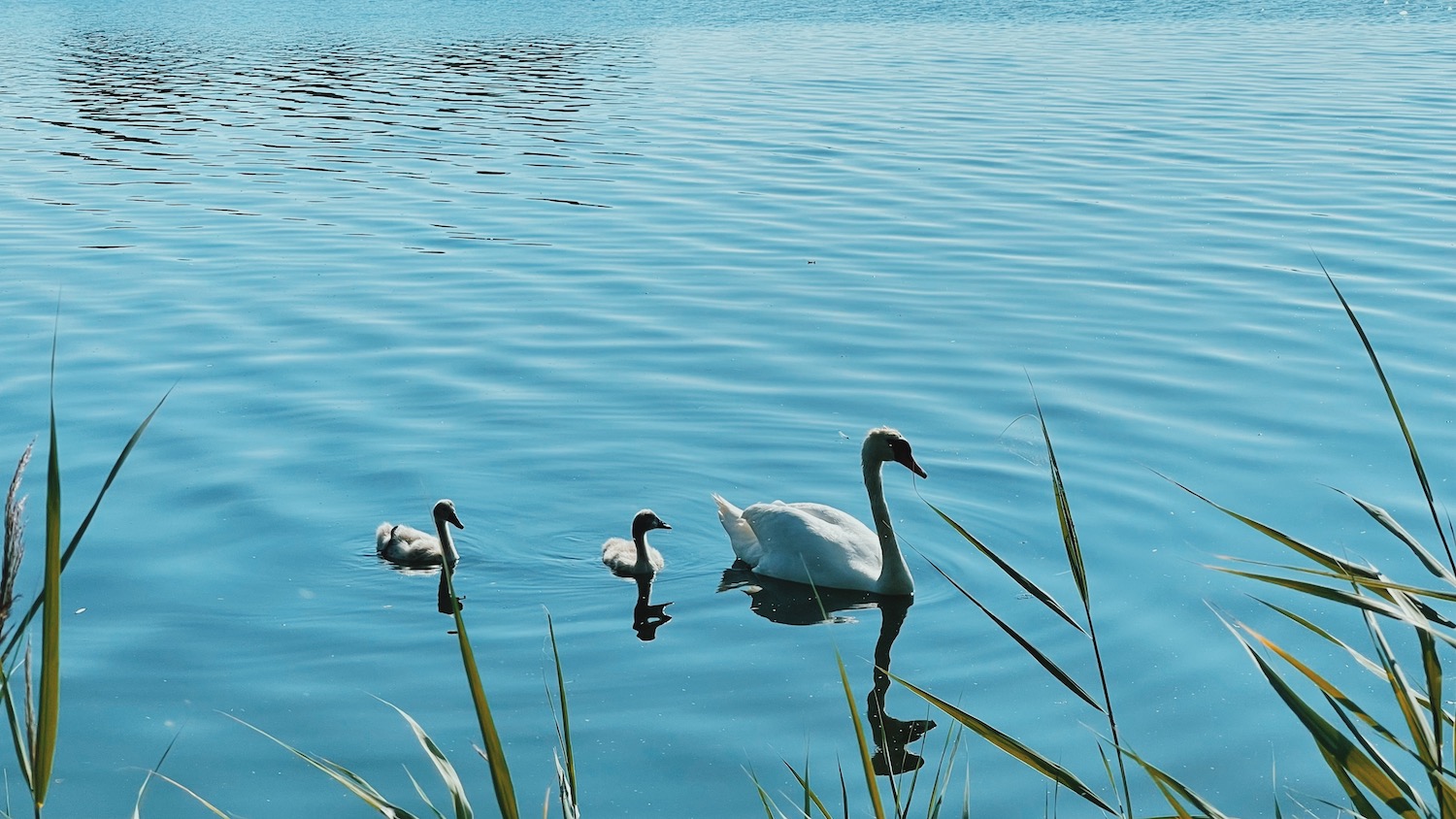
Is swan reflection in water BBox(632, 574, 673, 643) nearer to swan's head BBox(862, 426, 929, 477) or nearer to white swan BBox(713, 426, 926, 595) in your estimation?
Answer: white swan BBox(713, 426, 926, 595)

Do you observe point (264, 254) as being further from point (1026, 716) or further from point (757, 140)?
point (1026, 716)

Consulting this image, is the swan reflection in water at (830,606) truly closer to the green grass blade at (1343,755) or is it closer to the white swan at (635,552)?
the white swan at (635,552)

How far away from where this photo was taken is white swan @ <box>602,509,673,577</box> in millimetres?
7082

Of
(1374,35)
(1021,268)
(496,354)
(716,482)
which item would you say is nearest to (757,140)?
(1021,268)

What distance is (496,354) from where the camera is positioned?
406 inches

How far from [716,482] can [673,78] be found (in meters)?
18.6

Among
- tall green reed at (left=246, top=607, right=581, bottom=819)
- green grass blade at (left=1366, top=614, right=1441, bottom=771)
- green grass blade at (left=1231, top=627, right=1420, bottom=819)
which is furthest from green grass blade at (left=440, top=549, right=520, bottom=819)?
green grass blade at (left=1366, top=614, right=1441, bottom=771)

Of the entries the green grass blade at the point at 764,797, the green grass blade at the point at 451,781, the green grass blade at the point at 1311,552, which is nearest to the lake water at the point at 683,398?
the green grass blade at the point at 764,797

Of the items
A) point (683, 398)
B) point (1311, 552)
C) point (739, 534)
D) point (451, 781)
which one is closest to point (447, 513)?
point (739, 534)

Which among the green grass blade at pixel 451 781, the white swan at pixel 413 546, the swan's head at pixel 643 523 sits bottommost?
the white swan at pixel 413 546

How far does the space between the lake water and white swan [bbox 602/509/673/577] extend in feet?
0.32

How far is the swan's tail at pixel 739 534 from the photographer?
7320mm

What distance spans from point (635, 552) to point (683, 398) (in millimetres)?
2330

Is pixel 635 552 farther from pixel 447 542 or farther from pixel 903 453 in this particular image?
pixel 903 453
